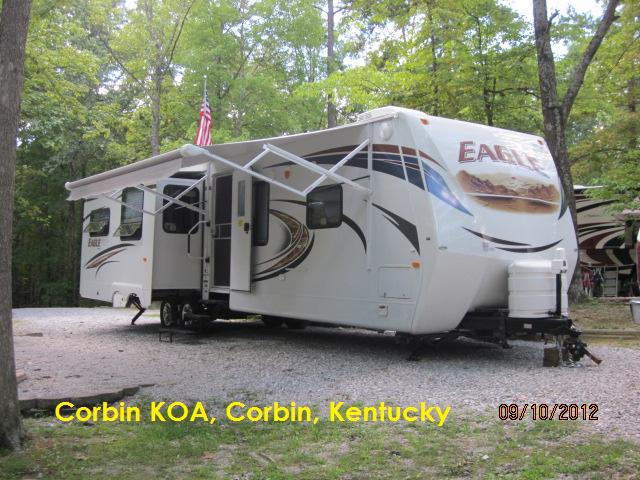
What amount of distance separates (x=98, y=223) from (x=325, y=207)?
6356mm

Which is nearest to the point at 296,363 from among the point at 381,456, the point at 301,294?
the point at 301,294

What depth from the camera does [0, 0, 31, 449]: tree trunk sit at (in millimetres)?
3785

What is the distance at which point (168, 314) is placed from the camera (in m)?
11.1

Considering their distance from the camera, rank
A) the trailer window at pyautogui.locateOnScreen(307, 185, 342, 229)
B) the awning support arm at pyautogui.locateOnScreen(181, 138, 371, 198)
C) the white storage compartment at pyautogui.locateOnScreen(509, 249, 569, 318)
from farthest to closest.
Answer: the trailer window at pyautogui.locateOnScreen(307, 185, 342, 229) → the awning support arm at pyautogui.locateOnScreen(181, 138, 371, 198) → the white storage compartment at pyautogui.locateOnScreen(509, 249, 569, 318)

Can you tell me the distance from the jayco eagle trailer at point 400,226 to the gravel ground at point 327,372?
54cm

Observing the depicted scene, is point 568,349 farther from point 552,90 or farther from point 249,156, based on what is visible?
point 552,90

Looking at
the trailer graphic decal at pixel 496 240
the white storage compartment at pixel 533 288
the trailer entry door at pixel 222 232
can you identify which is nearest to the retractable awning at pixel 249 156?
the trailer entry door at pixel 222 232

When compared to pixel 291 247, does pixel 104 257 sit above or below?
below

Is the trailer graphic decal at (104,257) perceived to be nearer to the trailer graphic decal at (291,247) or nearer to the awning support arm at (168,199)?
the awning support arm at (168,199)

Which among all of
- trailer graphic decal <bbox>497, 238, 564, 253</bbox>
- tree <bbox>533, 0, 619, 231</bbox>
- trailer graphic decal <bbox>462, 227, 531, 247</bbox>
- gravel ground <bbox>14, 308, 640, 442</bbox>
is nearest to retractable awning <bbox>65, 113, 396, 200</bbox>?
trailer graphic decal <bbox>462, 227, 531, 247</bbox>

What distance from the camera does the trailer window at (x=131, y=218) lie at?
10602 mm

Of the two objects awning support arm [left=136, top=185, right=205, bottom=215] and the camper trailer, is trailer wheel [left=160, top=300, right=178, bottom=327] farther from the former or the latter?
the camper trailer

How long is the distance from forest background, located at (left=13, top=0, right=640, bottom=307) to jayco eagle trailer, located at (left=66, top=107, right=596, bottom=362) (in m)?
5.00

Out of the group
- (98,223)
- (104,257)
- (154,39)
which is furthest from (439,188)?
(154,39)
